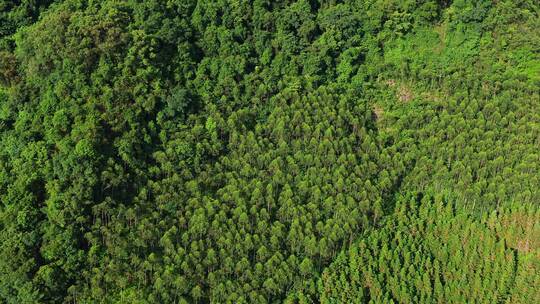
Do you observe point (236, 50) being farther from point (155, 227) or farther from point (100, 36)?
point (155, 227)


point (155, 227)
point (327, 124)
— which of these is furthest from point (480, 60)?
point (155, 227)

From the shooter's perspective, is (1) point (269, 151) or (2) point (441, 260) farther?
(1) point (269, 151)

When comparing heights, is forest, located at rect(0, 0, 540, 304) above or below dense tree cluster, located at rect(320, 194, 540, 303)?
above

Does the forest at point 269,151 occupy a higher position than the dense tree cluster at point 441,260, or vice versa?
the forest at point 269,151

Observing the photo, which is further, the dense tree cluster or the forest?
the dense tree cluster

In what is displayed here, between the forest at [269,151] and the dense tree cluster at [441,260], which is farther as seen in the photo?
the dense tree cluster at [441,260]

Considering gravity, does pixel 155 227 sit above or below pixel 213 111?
below

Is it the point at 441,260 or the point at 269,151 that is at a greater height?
the point at 269,151

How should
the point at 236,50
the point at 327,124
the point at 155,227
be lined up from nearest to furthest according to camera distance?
the point at 155,227, the point at 327,124, the point at 236,50
